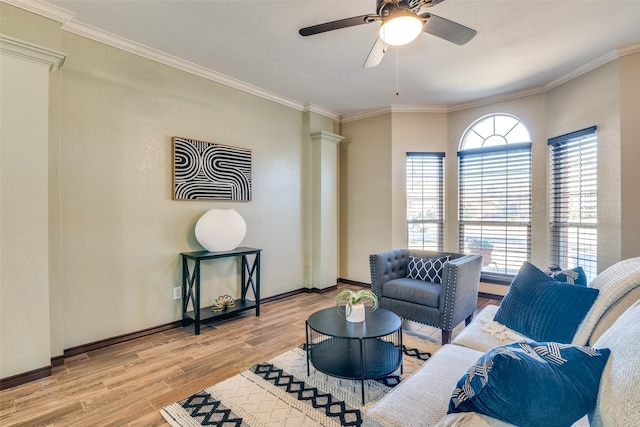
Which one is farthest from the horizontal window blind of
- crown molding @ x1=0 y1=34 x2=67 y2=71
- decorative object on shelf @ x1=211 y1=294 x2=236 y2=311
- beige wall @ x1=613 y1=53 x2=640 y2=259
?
crown molding @ x1=0 y1=34 x2=67 y2=71

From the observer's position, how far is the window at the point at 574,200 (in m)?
3.24

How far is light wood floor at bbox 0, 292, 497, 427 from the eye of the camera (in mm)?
1870

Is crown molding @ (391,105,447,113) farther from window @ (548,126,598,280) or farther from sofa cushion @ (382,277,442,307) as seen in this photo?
sofa cushion @ (382,277,442,307)

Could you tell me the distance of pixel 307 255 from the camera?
4645 millimetres

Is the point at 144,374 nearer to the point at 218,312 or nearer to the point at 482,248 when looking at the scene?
the point at 218,312

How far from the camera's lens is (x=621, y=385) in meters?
0.85

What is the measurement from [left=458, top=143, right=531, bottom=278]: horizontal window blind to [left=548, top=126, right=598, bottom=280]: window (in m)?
0.30

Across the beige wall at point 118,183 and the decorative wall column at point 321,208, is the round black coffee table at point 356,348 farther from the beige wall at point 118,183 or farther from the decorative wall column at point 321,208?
the decorative wall column at point 321,208

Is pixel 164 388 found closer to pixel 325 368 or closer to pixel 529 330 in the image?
pixel 325 368

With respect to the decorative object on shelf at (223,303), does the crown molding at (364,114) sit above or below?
above

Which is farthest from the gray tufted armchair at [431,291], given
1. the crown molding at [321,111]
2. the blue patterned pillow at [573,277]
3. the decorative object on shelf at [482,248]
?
the crown molding at [321,111]

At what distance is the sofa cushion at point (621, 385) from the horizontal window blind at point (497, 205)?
11.1 feet

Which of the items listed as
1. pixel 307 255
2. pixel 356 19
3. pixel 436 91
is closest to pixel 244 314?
pixel 307 255

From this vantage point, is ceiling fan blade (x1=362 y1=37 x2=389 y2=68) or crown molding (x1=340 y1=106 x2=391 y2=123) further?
crown molding (x1=340 y1=106 x2=391 y2=123)
